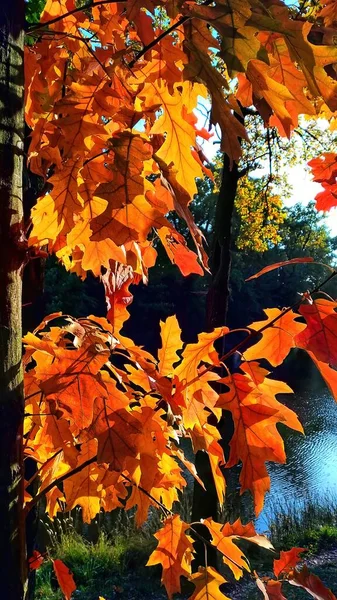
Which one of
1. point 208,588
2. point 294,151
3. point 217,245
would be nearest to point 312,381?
point 294,151

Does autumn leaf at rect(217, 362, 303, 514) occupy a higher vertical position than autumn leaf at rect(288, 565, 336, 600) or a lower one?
higher

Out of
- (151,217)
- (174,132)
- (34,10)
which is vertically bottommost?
(151,217)

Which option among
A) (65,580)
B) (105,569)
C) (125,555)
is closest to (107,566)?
(105,569)

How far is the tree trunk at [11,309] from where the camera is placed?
0.64 metres

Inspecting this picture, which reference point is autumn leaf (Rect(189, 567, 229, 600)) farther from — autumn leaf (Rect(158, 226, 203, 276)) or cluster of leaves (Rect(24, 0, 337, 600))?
autumn leaf (Rect(158, 226, 203, 276))

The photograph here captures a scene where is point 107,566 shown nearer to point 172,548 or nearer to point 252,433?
point 172,548

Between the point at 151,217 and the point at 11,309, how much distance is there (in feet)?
0.67

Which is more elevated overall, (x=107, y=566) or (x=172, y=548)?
(x=172, y=548)

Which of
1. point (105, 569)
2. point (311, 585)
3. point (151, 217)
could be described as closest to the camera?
point (151, 217)

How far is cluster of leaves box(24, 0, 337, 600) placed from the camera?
0.59m

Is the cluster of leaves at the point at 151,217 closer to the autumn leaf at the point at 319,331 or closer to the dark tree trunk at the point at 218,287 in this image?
the autumn leaf at the point at 319,331

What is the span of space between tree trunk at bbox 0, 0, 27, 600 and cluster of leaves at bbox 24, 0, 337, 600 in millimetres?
43

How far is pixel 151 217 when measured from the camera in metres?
0.63

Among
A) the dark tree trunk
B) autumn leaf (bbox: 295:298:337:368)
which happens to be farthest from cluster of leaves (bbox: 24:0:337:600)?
the dark tree trunk
